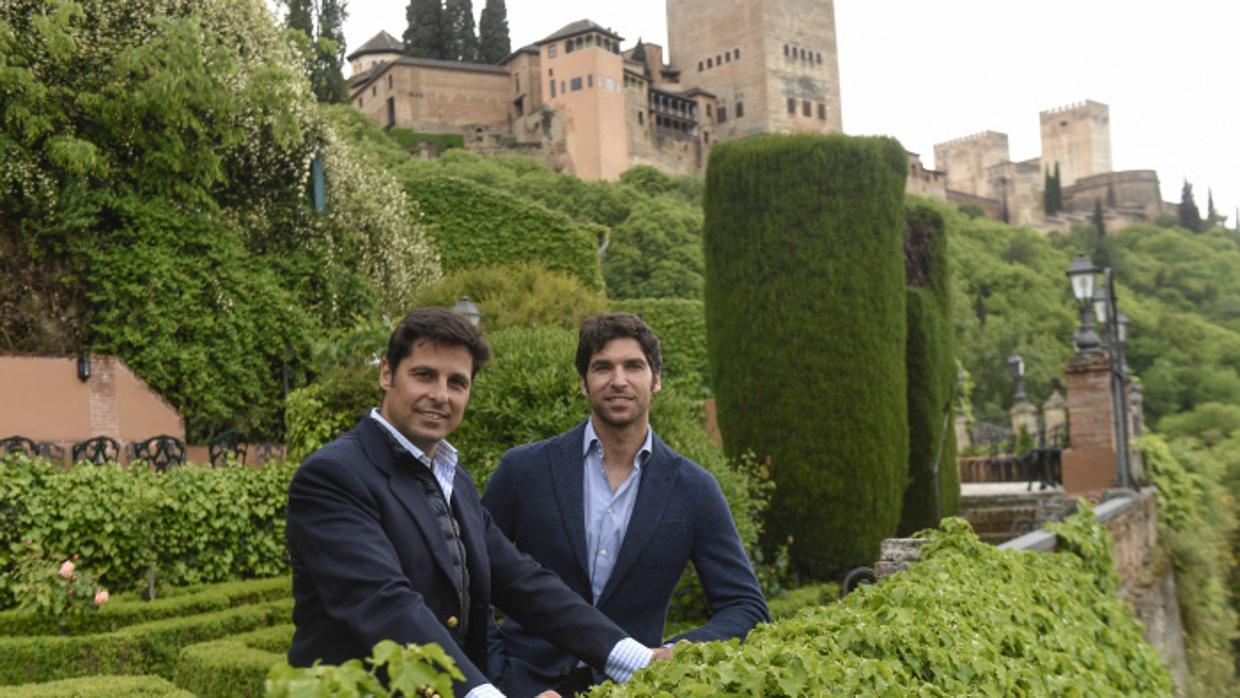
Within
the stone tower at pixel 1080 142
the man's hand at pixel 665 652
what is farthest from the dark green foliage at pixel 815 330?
the stone tower at pixel 1080 142

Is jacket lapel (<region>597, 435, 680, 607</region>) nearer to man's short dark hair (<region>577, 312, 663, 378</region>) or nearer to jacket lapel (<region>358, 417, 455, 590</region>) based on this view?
man's short dark hair (<region>577, 312, 663, 378</region>)

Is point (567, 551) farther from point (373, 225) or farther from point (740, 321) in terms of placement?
point (373, 225)

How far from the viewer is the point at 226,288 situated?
15055mm

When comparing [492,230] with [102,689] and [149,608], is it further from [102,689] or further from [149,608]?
[102,689]

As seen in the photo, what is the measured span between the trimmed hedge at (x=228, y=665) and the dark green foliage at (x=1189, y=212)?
3650 inches

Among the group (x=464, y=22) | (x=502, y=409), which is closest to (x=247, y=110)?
(x=502, y=409)

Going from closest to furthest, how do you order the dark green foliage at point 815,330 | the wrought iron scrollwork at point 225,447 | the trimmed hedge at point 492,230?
the dark green foliage at point 815,330 < the wrought iron scrollwork at point 225,447 < the trimmed hedge at point 492,230

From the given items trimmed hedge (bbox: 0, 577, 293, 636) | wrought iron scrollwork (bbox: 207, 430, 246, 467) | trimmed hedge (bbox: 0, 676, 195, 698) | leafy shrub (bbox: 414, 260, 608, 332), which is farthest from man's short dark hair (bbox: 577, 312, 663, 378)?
leafy shrub (bbox: 414, 260, 608, 332)

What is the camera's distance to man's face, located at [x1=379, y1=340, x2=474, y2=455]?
2.53 meters

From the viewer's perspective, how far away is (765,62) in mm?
75438

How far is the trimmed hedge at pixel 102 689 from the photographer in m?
5.91


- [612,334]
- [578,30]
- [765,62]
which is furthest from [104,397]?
[765,62]

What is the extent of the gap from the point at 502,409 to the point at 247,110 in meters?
9.21

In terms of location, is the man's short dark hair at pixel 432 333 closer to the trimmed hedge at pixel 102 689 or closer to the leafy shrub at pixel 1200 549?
the trimmed hedge at pixel 102 689
